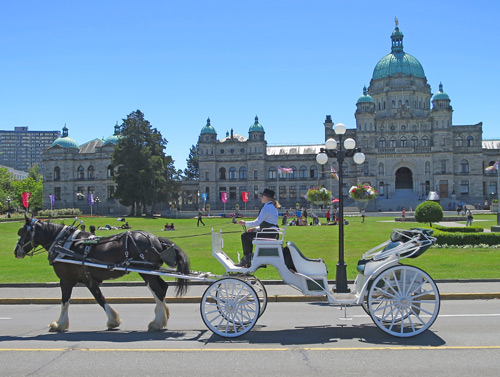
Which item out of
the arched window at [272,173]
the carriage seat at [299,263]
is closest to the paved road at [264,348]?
the carriage seat at [299,263]

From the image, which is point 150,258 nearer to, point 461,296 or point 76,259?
point 76,259

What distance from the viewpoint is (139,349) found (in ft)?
26.4

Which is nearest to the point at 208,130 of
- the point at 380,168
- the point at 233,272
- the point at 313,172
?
the point at 313,172

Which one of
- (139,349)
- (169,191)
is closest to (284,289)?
(139,349)

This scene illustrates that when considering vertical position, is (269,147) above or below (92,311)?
above

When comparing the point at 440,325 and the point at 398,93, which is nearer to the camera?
the point at 440,325

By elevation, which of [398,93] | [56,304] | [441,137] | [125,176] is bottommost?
[56,304]

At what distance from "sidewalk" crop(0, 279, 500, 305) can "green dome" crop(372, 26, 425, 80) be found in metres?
77.9

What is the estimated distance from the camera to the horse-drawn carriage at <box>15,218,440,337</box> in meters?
8.71

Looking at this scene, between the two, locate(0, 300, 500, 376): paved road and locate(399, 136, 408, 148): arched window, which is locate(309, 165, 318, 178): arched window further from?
locate(0, 300, 500, 376): paved road

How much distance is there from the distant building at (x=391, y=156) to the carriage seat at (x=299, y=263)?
222 feet

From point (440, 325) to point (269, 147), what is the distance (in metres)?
88.3

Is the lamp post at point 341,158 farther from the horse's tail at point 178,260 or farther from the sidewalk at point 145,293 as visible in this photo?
the horse's tail at point 178,260

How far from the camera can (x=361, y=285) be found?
949 centimetres
